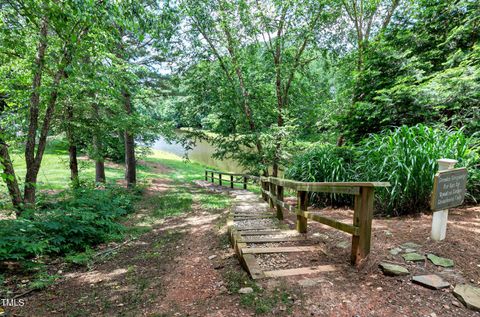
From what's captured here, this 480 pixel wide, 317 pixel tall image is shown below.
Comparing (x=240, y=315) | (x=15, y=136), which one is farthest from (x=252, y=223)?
(x=15, y=136)

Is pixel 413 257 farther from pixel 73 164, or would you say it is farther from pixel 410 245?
pixel 73 164

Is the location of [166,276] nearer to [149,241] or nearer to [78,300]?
[78,300]

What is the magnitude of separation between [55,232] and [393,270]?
16.2 feet

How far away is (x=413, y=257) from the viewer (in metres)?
2.49

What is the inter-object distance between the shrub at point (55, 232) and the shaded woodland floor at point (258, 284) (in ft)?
1.59

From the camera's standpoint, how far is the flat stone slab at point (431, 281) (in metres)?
2.07

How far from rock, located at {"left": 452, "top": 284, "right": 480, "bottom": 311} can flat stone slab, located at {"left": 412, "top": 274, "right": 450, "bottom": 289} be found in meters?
0.09

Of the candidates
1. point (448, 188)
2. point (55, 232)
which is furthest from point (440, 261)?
point (55, 232)

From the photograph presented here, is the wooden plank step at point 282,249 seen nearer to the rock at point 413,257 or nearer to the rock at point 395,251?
the rock at point 395,251

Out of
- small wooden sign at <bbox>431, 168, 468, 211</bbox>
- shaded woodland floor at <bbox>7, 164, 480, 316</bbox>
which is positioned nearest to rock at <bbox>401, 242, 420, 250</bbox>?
shaded woodland floor at <bbox>7, 164, 480, 316</bbox>

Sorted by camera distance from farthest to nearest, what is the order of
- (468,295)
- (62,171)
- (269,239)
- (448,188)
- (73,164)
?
(62,171) → (73,164) → (269,239) → (448,188) → (468,295)

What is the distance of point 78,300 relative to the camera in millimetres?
2645

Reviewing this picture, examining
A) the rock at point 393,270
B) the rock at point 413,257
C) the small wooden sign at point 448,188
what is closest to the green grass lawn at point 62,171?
the rock at point 393,270

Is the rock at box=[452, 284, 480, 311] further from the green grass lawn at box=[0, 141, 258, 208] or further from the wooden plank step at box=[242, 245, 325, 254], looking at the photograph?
the green grass lawn at box=[0, 141, 258, 208]
